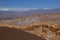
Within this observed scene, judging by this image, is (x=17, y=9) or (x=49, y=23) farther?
(x=17, y=9)

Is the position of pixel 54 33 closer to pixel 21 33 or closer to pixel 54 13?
pixel 54 13

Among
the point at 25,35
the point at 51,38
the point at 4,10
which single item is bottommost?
the point at 51,38

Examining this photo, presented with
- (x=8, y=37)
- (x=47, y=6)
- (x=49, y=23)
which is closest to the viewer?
(x=8, y=37)

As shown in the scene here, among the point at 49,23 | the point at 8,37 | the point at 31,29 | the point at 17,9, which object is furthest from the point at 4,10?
the point at 8,37

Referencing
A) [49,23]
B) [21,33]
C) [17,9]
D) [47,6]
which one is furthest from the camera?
[47,6]

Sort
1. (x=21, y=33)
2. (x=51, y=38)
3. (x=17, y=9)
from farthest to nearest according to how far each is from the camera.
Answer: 1. (x=17, y=9)
2. (x=51, y=38)
3. (x=21, y=33)

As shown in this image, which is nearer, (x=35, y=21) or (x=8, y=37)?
(x=8, y=37)

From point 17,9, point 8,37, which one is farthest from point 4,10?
point 8,37

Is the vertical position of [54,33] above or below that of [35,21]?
below

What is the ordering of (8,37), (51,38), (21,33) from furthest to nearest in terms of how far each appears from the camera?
(51,38)
(21,33)
(8,37)

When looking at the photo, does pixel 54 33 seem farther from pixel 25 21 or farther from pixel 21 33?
pixel 21 33
